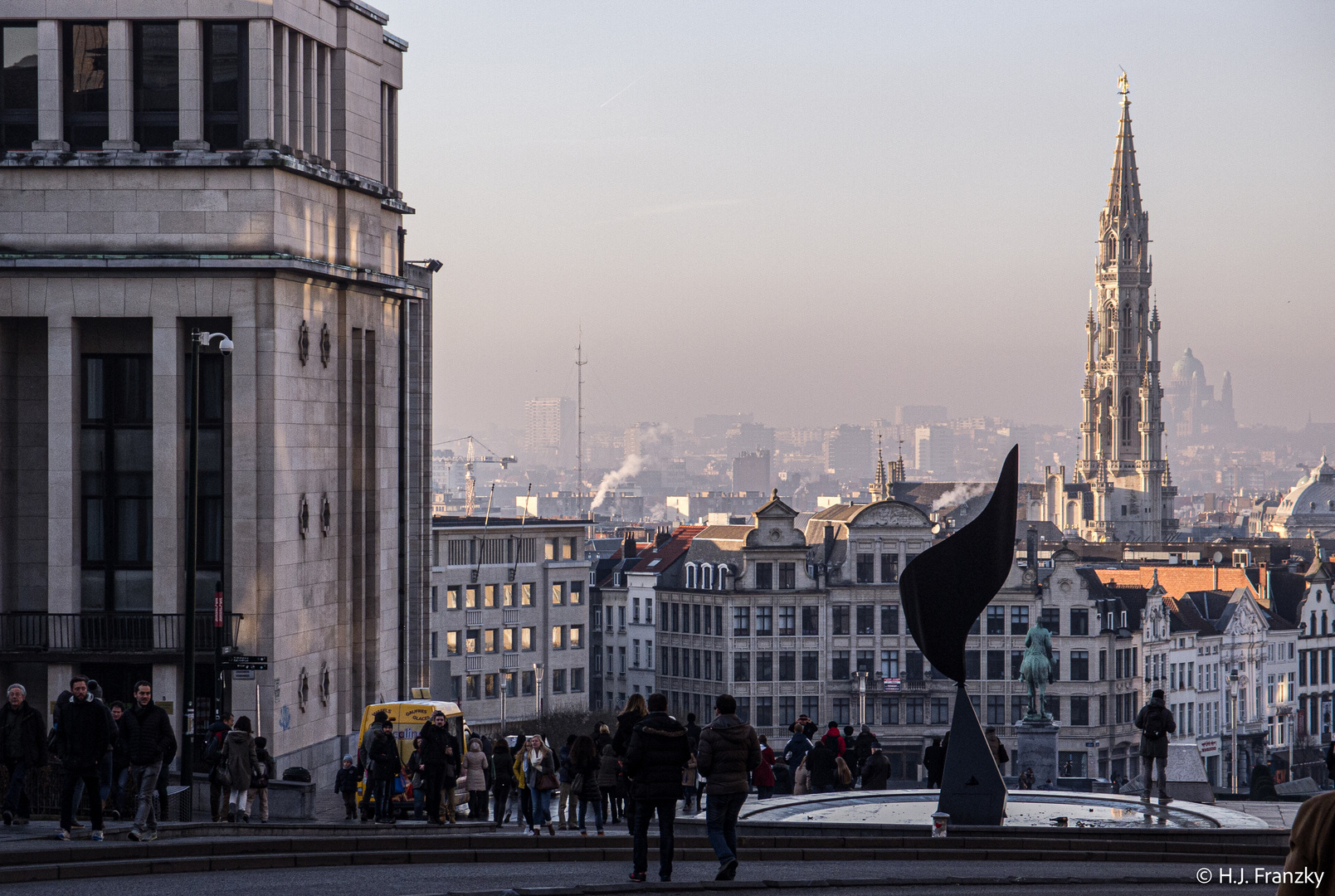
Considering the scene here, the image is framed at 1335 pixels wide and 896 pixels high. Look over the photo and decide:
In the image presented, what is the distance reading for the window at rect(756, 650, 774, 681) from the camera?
10719 centimetres

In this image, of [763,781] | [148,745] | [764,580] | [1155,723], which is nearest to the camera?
[148,745]

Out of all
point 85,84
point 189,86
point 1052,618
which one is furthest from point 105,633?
point 1052,618

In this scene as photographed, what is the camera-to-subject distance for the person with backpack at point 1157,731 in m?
29.7

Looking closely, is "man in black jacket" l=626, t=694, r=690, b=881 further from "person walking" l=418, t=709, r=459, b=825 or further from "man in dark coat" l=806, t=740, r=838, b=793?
"man in dark coat" l=806, t=740, r=838, b=793

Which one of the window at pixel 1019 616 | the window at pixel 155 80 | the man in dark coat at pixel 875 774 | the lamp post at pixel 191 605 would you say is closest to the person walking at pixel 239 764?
the lamp post at pixel 191 605

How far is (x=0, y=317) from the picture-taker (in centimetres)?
4009

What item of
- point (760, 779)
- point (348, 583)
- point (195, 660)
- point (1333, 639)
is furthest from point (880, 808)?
point (1333, 639)

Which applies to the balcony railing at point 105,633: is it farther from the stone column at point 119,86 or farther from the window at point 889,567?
the window at point 889,567

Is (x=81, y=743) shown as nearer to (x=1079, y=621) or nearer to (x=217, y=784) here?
(x=217, y=784)

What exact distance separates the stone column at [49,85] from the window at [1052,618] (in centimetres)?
7509

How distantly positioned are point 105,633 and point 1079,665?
7631 cm

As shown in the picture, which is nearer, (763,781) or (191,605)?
(191,605)

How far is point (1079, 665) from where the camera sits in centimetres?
10756

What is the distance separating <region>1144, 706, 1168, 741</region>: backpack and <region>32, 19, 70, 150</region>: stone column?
2450 cm
